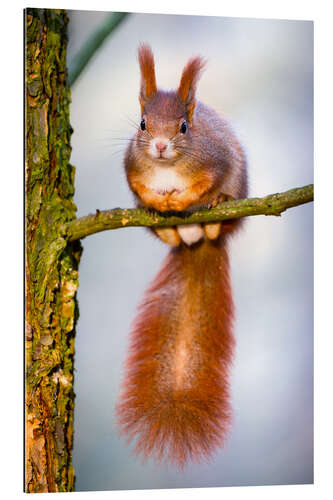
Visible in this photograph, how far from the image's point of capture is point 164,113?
2.62 metres

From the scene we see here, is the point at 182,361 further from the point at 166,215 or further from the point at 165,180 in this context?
the point at 165,180

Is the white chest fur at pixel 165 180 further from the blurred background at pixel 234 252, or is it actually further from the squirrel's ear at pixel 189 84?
the squirrel's ear at pixel 189 84

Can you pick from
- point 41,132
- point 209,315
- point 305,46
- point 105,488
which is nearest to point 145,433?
point 105,488

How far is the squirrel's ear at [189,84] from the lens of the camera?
2658 mm

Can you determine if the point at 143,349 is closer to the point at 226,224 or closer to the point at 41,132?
the point at 226,224

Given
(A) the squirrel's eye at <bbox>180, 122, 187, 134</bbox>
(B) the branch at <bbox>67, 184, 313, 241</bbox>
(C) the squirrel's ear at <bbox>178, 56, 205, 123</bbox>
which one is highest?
(C) the squirrel's ear at <bbox>178, 56, 205, 123</bbox>

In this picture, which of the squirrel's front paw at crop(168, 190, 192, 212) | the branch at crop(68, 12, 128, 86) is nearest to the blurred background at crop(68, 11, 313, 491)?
the branch at crop(68, 12, 128, 86)

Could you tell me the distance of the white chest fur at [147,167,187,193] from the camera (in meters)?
2.65

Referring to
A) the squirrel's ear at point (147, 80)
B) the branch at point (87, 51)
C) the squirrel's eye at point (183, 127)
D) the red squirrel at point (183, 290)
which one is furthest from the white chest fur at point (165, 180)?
the branch at point (87, 51)

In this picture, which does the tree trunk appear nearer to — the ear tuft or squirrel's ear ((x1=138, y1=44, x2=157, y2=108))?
squirrel's ear ((x1=138, y1=44, x2=157, y2=108))

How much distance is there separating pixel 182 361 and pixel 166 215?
59cm

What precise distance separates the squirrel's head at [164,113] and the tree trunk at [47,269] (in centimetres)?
28

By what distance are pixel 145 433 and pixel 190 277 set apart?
611 mm

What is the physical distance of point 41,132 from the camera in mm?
2570
